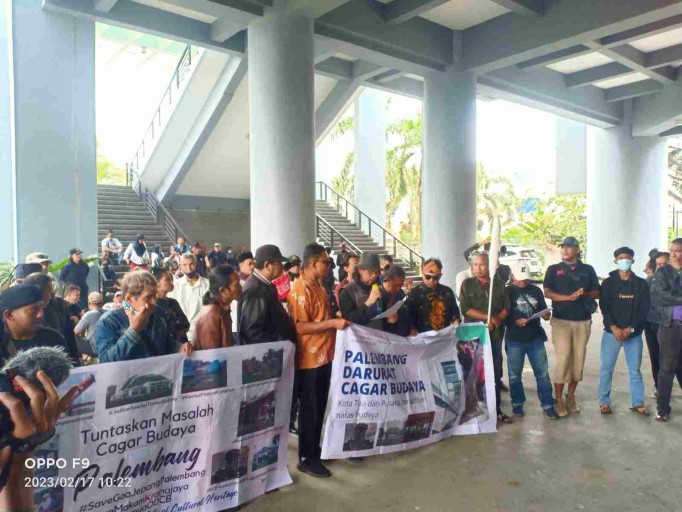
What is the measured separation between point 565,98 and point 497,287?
37.5 ft

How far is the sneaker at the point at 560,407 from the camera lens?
5.60m

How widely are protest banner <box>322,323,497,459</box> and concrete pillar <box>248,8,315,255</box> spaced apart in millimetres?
4586

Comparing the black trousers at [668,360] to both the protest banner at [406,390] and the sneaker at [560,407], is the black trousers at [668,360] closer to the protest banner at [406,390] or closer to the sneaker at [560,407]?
the sneaker at [560,407]

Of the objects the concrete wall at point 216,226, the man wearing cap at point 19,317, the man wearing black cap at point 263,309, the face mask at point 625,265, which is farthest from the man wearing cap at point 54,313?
the concrete wall at point 216,226

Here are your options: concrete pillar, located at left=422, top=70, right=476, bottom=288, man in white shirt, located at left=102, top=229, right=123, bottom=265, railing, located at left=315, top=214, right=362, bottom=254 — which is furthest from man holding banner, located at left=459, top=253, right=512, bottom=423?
railing, located at left=315, top=214, right=362, bottom=254

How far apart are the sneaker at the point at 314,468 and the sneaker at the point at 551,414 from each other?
101 inches

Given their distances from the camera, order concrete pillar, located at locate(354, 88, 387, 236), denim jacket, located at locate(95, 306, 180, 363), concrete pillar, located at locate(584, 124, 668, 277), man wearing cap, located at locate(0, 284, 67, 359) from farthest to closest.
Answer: concrete pillar, located at locate(354, 88, 387, 236) < concrete pillar, located at locate(584, 124, 668, 277) < denim jacket, located at locate(95, 306, 180, 363) < man wearing cap, located at locate(0, 284, 67, 359)

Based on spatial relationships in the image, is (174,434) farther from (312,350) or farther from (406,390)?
(406,390)

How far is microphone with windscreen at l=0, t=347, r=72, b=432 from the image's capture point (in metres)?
2.19

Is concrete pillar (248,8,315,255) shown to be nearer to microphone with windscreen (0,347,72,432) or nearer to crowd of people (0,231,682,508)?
crowd of people (0,231,682,508)

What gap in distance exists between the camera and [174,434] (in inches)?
127

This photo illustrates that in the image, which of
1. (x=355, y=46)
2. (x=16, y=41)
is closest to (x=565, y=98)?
(x=355, y=46)

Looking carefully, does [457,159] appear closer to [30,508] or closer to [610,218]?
[610,218]

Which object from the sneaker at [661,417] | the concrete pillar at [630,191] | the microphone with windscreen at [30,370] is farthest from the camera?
the concrete pillar at [630,191]
